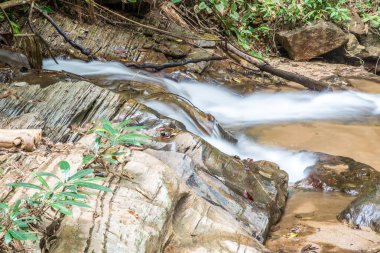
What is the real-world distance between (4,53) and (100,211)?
16.5ft

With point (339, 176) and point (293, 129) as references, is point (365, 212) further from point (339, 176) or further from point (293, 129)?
point (293, 129)

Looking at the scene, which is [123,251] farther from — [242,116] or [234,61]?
[234,61]

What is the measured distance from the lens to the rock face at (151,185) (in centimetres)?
206

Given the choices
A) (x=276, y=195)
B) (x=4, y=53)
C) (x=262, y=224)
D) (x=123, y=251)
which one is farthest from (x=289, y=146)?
(x=4, y=53)

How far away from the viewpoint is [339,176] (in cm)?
436

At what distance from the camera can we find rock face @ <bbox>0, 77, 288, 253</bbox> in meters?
2.06

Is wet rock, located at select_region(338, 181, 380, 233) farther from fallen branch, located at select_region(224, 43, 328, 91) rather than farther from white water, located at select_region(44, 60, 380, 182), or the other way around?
fallen branch, located at select_region(224, 43, 328, 91)

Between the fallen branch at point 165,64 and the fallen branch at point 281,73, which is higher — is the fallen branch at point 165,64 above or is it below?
below

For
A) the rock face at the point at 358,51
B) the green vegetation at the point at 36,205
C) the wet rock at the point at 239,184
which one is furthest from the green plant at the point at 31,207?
the rock face at the point at 358,51

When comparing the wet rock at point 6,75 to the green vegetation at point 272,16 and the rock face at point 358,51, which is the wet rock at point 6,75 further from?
the rock face at point 358,51

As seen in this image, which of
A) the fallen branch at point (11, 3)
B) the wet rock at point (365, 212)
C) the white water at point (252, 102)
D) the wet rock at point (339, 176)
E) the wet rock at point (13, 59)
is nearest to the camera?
the wet rock at point (365, 212)

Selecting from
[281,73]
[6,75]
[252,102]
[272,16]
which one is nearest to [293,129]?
[252,102]

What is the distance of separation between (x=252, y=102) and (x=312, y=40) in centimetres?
397

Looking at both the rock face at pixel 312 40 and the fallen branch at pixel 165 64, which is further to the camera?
the rock face at pixel 312 40
